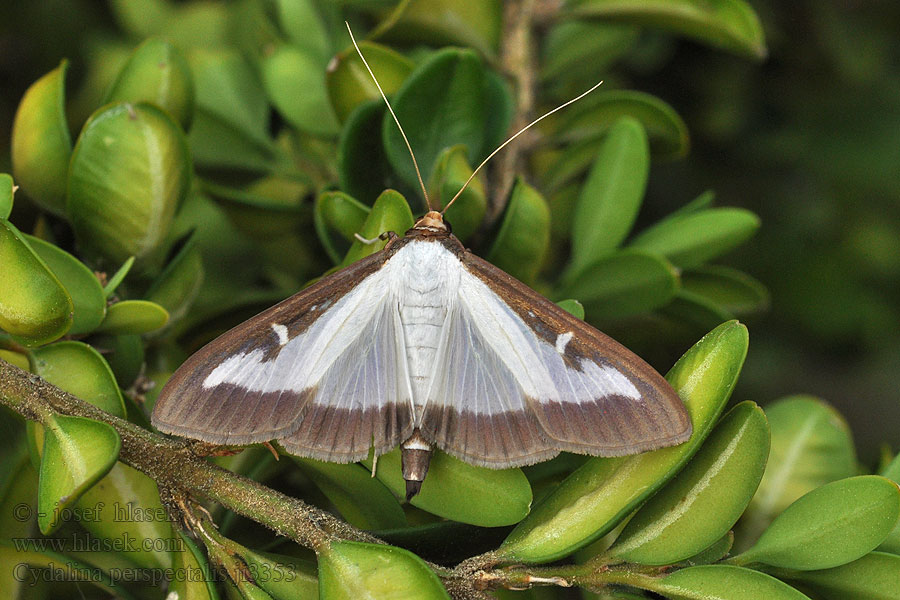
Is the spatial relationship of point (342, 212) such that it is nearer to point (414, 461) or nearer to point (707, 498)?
point (414, 461)

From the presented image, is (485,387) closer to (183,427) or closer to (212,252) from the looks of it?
(183,427)

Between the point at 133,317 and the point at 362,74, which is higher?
the point at 362,74

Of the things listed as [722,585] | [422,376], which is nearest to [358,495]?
[422,376]

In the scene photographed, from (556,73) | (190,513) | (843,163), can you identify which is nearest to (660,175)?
(843,163)

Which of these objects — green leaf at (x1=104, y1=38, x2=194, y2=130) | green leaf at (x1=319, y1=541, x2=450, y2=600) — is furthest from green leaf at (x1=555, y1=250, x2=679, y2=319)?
green leaf at (x1=104, y1=38, x2=194, y2=130)

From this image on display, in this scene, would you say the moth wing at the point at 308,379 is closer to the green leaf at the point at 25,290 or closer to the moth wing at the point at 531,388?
the moth wing at the point at 531,388

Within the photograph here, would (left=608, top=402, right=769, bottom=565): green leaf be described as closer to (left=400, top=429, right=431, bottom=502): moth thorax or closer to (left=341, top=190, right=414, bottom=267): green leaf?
(left=400, top=429, right=431, bottom=502): moth thorax
